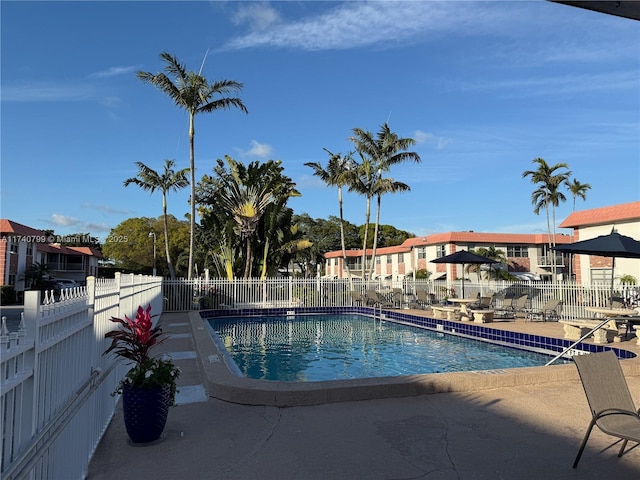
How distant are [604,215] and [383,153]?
43.3 ft

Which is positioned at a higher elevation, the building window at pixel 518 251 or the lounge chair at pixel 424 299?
the building window at pixel 518 251

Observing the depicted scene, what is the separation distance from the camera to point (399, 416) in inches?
196

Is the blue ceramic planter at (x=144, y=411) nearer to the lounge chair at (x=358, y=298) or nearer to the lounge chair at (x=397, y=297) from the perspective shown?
the lounge chair at (x=397, y=297)

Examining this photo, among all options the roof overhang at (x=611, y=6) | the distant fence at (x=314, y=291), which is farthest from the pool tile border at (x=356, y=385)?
the distant fence at (x=314, y=291)

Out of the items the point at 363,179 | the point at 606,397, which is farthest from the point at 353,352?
the point at 363,179

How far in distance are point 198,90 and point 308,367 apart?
56.9 ft

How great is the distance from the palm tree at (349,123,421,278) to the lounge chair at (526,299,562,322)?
14.2m

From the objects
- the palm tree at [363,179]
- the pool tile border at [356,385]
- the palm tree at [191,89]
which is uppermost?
the palm tree at [191,89]

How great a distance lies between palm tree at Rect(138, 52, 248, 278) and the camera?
21.5 meters

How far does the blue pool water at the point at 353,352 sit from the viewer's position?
9.33 m

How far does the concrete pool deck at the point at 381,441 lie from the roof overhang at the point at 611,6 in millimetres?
3634

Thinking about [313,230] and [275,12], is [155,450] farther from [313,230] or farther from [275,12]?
[313,230]

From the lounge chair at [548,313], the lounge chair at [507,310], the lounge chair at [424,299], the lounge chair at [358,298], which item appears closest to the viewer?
the lounge chair at [548,313]

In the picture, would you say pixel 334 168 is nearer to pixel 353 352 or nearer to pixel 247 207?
pixel 247 207
